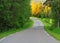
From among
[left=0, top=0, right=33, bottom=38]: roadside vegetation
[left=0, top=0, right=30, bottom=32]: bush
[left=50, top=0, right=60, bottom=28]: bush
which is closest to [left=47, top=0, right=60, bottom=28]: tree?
[left=50, top=0, right=60, bottom=28]: bush

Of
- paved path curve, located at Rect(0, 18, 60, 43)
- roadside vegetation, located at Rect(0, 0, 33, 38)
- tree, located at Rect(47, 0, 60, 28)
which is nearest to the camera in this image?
paved path curve, located at Rect(0, 18, 60, 43)

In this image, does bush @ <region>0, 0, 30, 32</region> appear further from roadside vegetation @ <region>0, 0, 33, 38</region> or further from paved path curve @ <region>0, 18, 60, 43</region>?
paved path curve @ <region>0, 18, 60, 43</region>

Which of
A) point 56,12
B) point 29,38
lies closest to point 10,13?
point 56,12

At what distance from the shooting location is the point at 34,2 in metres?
112

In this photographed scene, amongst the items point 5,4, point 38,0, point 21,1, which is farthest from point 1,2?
point 38,0

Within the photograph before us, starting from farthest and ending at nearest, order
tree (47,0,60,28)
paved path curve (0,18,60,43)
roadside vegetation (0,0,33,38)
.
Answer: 1. tree (47,0,60,28)
2. roadside vegetation (0,0,33,38)
3. paved path curve (0,18,60,43)

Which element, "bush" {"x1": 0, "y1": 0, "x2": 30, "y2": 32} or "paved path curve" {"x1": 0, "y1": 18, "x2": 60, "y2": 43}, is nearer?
"paved path curve" {"x1": 0, "y1": 18, "x2": 60, "y2": 43}

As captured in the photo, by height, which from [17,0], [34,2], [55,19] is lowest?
[34,2]

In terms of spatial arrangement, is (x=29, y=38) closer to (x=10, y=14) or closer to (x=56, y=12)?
(x=56, y=12)

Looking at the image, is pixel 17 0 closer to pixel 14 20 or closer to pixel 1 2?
pixel 14 20

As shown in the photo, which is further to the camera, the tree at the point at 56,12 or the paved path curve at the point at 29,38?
the tree at the point at 56,12

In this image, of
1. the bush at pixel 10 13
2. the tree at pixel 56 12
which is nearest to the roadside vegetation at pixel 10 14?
the bush at pixel 10 13

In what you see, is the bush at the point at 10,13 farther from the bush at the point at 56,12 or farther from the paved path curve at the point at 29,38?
the paved path curve at the point at 29,38

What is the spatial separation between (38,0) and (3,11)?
7785cm
